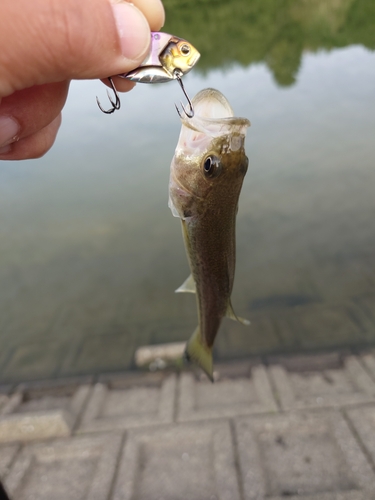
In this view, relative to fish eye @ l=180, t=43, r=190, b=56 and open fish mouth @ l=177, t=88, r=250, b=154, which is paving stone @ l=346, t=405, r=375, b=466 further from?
fish eye @ l=180, t=43, r=190, b=56

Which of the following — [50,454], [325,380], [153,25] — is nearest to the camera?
[153,25]

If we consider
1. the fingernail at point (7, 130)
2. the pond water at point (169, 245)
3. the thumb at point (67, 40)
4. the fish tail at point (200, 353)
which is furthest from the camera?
the pond water at point (169, 245)

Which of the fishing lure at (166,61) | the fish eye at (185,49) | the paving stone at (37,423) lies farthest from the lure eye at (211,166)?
the paving stone at (37,423)

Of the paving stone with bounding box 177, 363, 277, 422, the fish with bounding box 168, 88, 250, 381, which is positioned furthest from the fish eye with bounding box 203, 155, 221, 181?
the paving stone with bounding box 177, 363, 277, 422

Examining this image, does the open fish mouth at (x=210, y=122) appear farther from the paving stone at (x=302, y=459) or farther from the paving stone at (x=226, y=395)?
the paving stone at (x=226, y=395)

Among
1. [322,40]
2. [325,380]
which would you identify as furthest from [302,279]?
[322,40]

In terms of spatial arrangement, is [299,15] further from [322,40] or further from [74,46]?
[74,46]
